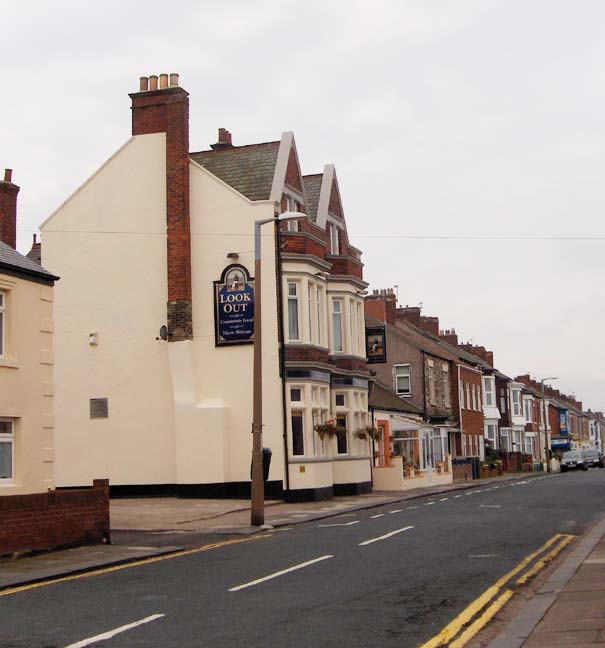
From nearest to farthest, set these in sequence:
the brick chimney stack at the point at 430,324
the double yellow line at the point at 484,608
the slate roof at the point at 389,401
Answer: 1. the double yellow line at the point at 484,608
2. the slate roof at the point at 389,401
3. the brick chimney stack at the point at 430,324

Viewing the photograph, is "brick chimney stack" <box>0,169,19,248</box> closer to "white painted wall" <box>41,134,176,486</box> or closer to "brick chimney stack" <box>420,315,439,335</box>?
"white painted wall" <box>41,134,176,486</box>

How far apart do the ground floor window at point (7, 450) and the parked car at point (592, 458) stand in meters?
66.9

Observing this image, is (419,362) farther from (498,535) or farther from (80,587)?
(80,587)

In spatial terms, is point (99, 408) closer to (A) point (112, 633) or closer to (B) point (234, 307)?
(B) point (234, 307)

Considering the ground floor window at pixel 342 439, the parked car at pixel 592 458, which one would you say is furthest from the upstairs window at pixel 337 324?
the parked car at pixel 592 458

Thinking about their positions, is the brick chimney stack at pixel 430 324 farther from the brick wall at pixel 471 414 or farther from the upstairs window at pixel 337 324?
the upstairs window at pixel 337 324

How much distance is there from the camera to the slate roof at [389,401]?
46.8m

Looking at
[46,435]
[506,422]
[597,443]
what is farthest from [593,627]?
[597,443]

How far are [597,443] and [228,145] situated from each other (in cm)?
14150

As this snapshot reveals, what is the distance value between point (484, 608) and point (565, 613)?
1029mm

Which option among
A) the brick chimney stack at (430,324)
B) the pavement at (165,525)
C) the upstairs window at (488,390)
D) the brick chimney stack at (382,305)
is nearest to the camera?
the pavement at (165,525)

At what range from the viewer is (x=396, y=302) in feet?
215

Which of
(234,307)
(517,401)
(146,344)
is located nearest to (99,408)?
(146,344)

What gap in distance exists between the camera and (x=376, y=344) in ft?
136
